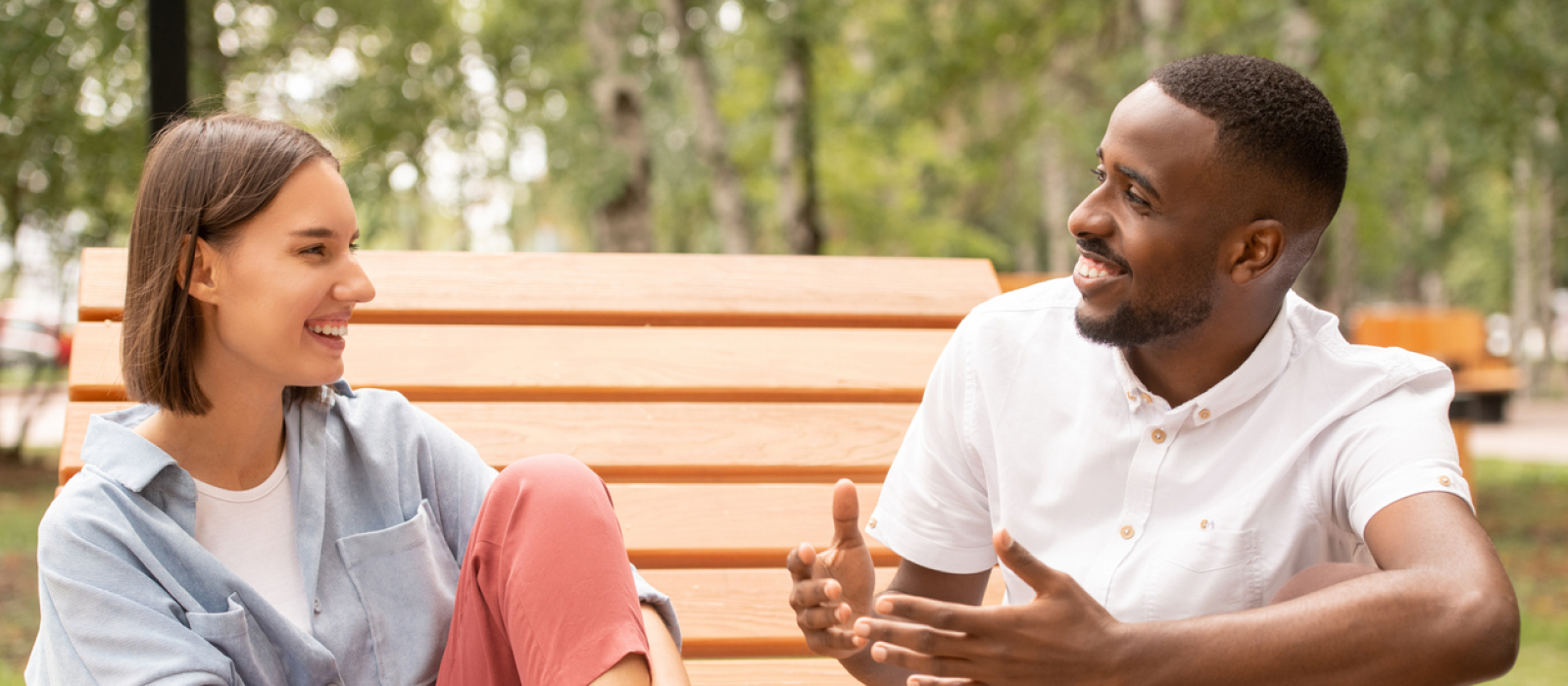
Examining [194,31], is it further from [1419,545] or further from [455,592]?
[1419,545]

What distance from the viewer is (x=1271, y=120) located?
1621 mm

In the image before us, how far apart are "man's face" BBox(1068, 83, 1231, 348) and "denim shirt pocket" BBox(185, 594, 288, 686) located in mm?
1210

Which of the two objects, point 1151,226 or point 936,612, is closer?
point 936,612

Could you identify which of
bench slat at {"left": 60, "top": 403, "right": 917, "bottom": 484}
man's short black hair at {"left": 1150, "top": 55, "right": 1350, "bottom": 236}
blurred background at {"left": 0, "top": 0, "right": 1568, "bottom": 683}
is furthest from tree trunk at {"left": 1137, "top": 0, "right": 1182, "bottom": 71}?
man's short black hair at {"left": 1150, "top": 55, "right": 1350, "bottom": 236}

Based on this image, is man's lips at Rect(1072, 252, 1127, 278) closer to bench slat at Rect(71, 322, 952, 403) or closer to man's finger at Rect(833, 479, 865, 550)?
man's finger at Rect(833, 479, 865, 550)

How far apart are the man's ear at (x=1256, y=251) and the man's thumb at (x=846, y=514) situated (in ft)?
1.99

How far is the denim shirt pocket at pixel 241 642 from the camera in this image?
1601mm

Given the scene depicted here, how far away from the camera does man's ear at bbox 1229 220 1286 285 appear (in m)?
1.65

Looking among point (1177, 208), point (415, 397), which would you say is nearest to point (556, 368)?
point (415, 397)

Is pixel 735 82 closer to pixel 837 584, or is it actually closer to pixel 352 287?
pixel 352 287

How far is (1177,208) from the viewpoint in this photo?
164 cm

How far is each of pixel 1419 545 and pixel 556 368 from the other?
1.81 meters

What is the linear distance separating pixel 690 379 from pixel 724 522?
0.38m

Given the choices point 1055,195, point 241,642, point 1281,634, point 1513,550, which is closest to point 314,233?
point 241,642
